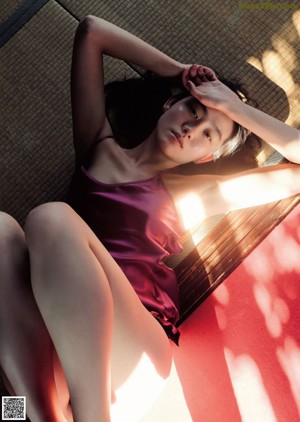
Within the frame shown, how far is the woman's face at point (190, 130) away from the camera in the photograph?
3.93 feet

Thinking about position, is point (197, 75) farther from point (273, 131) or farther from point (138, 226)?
point (138, 226)

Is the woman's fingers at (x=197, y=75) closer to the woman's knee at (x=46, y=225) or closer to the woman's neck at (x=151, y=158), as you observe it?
the woman's neck at (x=151, y=158)

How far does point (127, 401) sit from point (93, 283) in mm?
360

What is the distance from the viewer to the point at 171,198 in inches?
51.4

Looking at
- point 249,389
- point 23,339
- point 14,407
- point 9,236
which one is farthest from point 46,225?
point 249,389

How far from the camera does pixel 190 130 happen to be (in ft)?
3.88

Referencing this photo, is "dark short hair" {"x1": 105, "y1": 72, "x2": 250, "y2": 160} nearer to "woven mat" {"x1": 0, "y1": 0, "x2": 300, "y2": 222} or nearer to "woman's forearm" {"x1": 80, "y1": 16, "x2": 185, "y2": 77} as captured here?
"woman's forearm" {"x1": 80, "y1": 16, "x2": 185, "y2": 77}

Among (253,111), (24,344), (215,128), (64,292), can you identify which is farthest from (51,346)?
(253,111)

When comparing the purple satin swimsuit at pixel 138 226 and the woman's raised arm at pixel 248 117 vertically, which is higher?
the woman's raised arm at pixel 248 117

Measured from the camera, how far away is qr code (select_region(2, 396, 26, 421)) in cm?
99

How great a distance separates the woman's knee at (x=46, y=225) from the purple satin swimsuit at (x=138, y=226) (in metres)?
0.23

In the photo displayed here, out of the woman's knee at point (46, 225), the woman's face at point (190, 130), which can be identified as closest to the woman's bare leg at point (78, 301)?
the woman's knee at point (46, 225)

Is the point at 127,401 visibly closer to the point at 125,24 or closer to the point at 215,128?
the point at 215,128

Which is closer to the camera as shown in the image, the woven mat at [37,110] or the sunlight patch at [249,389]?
the sunlight patch at [249,389]
